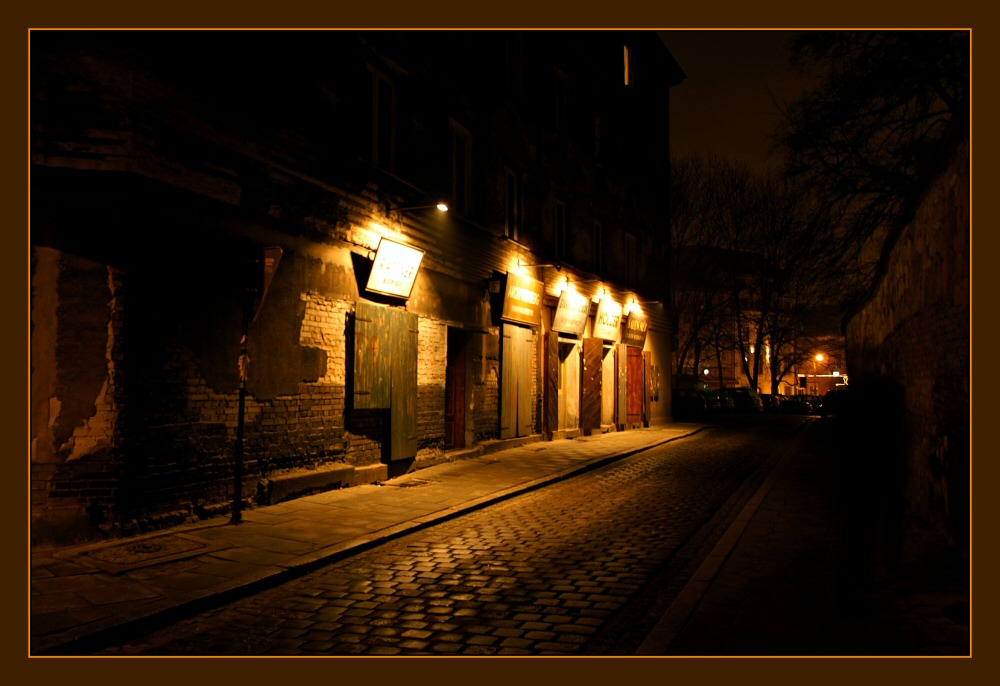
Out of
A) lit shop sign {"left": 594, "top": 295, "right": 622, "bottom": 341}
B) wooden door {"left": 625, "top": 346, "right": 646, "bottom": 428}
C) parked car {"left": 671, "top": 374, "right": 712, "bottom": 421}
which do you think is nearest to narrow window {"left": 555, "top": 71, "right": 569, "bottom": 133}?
lit shop sign {"left": 594, "top": 295, "right": 622, "bottom": 341}

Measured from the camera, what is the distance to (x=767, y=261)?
41.2 metres

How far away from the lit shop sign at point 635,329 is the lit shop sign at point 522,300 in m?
6.75

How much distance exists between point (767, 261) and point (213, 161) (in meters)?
37.8

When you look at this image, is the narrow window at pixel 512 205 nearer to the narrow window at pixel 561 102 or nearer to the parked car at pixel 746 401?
the narrow window at pixel 561 102

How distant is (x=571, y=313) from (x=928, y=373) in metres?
12.3

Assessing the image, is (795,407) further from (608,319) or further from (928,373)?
(928,373)

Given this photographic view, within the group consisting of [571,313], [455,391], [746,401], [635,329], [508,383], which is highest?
[571,313]

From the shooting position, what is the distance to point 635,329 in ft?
81.5

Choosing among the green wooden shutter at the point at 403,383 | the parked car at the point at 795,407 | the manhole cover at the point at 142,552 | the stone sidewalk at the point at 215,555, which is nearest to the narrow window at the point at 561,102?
the green wooden shutter at the point at 403,383

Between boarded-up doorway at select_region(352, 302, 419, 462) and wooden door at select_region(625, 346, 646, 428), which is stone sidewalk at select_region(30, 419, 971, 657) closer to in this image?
boarded-up doorway at select_region(352, 302, 419, 462)

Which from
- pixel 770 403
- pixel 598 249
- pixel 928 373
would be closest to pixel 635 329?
pixel 598 249

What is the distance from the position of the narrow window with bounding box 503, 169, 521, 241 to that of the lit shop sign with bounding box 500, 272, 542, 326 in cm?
124

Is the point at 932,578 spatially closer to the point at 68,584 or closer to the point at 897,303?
the point at 897,303

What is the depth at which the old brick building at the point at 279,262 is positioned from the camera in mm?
7520
